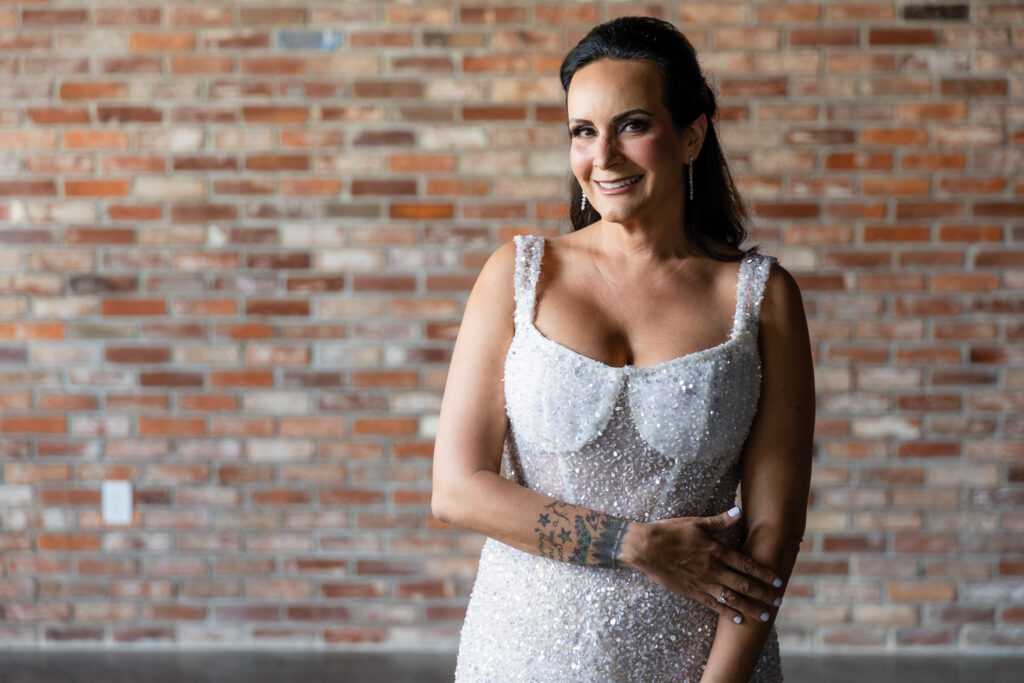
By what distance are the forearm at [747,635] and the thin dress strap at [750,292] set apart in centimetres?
31

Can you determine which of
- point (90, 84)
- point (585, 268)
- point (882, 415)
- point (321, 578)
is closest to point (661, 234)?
point (585, 268)

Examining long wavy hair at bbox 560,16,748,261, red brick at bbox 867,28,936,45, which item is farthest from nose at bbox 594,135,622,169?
red brick at bbox 867,28,936,45

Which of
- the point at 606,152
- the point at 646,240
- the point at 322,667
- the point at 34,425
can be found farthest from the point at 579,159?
the point at 34,425

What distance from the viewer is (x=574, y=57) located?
1491 mm

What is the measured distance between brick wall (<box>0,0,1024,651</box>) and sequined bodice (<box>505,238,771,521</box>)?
1.62m

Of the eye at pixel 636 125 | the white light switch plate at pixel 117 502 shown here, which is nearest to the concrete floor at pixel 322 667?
the white light switch plate at pixel 117 502

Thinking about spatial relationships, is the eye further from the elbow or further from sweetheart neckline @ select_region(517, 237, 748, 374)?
the elbow

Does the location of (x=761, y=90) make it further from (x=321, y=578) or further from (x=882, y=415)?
(x=321, y=578)

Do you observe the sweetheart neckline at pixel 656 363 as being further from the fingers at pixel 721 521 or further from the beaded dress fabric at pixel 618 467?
the fingers at pixel 721 521

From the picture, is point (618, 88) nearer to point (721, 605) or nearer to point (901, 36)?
point (721, 605)

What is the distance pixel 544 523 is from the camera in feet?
4.66

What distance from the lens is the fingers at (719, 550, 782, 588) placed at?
1.39 m

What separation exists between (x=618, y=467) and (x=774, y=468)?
23 cm

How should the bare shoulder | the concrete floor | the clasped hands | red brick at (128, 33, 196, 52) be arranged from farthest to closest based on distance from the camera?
red brick at (128, 33, 196, 52) < the concrete floor < the bare shoulder < the clasped hands
